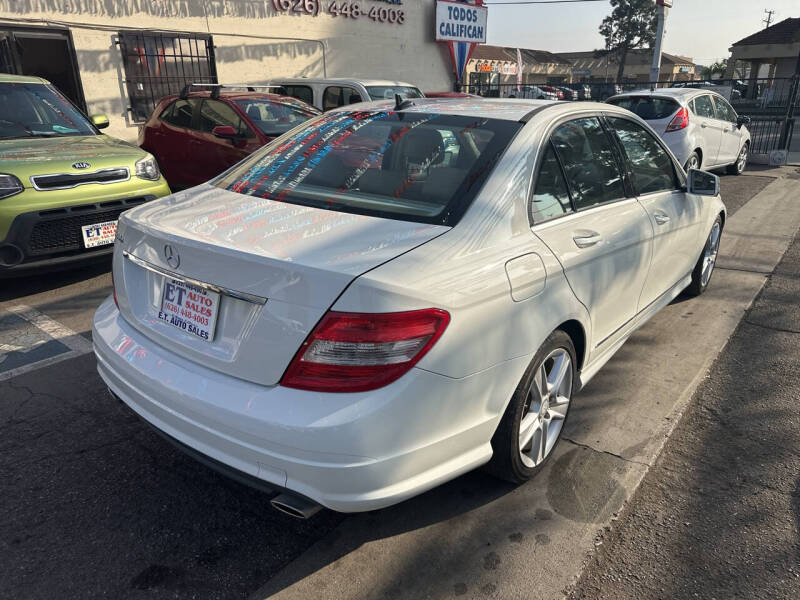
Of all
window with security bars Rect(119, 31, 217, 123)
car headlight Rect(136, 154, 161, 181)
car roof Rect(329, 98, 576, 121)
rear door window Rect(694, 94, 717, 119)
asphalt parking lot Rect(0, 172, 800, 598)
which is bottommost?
asphalt parking lot Rect(0, 172, 800, 598)

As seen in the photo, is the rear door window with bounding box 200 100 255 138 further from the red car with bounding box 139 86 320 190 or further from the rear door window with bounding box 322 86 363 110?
the rear door window with bounding box 322 86 363 110

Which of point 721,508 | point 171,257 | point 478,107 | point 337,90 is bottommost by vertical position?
point 721,508

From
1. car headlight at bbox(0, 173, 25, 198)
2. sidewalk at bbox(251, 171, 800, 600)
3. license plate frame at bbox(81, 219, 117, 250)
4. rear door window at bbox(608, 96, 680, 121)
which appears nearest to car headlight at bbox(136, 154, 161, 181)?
license plate frame at bbox(81, 219, 117, 250)

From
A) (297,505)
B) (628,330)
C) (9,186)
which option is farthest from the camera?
(9,186)

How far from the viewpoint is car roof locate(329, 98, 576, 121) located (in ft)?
9.37

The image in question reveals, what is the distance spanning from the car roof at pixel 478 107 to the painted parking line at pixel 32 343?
7.89ft

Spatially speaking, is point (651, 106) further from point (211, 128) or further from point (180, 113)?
point (180, 113)

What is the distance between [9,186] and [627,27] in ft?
274

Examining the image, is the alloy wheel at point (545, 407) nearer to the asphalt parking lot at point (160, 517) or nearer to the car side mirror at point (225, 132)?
the asphalt parking lot at point (160, 517)

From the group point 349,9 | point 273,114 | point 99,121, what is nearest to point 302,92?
point 273,114

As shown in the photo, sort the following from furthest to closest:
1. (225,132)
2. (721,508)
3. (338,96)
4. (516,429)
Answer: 1. (338,96)
2. (225,132)
3. (721,508)
4. (516,429)

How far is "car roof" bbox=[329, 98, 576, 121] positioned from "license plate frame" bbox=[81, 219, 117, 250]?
9.11 feet

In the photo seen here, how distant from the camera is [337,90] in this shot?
1085 centimetres

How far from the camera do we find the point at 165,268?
7.47ft
